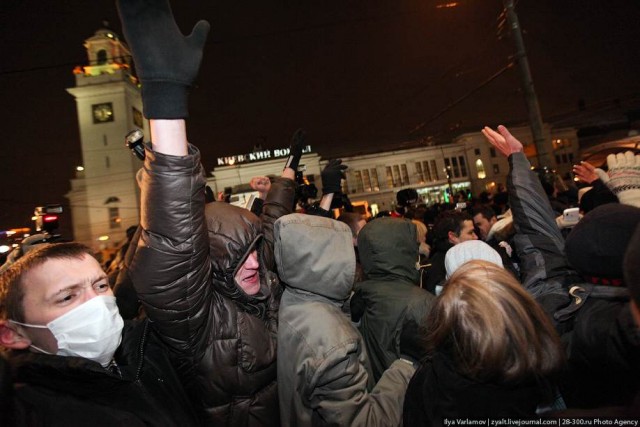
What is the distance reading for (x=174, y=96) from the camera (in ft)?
4.76

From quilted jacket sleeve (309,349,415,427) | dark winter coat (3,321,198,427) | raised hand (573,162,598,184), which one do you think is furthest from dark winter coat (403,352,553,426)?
raised hand (573,162,598,184)

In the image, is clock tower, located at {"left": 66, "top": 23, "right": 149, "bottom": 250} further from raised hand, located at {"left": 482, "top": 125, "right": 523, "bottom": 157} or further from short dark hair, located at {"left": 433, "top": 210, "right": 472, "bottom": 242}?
raised hand, located at {"left": 482, "top": 125, "right": 523, "bottom": 157}

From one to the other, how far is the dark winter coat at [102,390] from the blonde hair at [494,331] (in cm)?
130

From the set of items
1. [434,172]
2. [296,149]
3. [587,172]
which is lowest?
[587,172]

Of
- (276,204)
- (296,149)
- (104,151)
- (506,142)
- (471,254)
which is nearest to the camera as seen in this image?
(471,254)

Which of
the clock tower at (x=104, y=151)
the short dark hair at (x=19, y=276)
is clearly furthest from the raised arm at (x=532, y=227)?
the clock tower at (x=104, y=151)

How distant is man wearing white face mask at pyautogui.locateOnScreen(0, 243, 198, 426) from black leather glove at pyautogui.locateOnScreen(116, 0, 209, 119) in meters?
0.89

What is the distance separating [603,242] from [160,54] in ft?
7.04

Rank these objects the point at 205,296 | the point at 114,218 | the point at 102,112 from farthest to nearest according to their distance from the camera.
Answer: the point at 102,112
the point at 114,218
the point at 205,296

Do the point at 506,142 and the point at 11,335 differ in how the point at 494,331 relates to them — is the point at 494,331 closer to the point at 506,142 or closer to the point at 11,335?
the point at 506,142

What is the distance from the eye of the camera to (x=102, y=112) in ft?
147

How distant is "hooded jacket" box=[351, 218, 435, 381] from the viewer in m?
2.41

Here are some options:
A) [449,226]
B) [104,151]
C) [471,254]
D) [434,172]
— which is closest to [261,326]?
[471,254]

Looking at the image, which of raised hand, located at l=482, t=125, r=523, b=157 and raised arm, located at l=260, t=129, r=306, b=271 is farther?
raised arm, located at l=260, t=129, r=306, b=271
